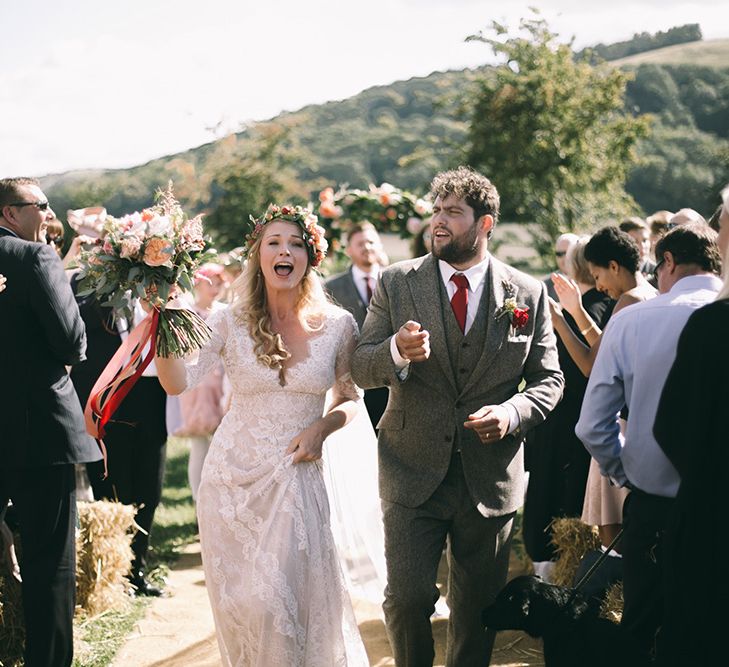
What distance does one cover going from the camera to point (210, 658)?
585 cm

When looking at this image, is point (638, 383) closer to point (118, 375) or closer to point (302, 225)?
point (302, 225)

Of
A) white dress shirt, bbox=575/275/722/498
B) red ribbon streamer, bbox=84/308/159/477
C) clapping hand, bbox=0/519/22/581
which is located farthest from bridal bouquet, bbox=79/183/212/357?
white dress shirt, bbox=575/275/722/498

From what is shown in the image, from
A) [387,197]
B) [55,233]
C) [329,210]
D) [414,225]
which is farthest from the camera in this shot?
[387,197]

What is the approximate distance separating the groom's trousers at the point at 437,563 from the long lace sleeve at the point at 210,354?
1138 millimetres

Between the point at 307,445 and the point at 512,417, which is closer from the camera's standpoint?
Answer: the point at 512,417

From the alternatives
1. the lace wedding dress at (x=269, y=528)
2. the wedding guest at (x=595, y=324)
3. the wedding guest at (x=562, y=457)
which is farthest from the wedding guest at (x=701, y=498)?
the wedding guest at (x=562, y=457)

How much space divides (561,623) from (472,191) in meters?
2.11

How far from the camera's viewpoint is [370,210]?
9.88m

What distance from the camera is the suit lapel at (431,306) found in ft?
14.9

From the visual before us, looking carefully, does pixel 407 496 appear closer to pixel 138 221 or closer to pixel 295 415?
pixel 295 415

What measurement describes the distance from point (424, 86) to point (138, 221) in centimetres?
5459

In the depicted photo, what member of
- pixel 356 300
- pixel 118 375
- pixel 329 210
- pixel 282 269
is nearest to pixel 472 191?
pixel 282 269

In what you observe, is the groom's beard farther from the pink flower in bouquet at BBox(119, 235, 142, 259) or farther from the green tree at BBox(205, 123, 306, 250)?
the green tree at BBox(205, 123, 306, 250)

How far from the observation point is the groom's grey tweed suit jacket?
4523mm
